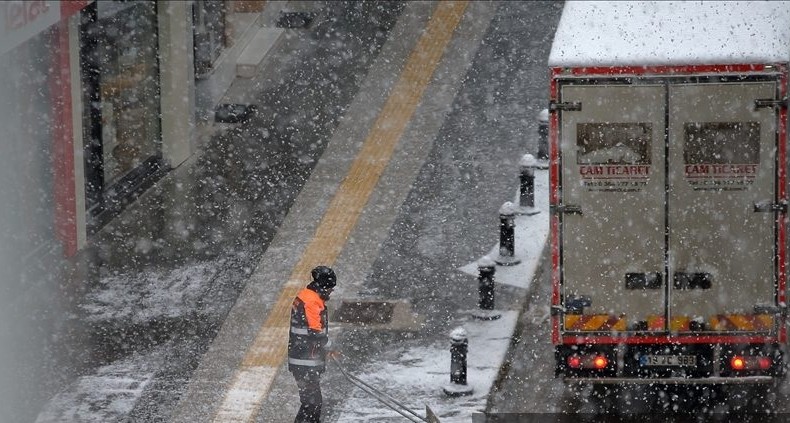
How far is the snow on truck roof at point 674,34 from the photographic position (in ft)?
43.6

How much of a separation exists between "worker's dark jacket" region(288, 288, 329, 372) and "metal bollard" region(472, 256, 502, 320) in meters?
3.37

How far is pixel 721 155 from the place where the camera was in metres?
13.4

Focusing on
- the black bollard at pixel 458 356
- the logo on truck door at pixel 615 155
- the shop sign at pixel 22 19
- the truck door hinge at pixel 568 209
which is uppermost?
the shop sign at pixel 22 19

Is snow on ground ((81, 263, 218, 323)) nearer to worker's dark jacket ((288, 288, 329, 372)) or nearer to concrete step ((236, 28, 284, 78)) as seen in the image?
worker's dark jacket ((288, 288, 329, 372))

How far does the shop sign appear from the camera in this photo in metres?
15.2

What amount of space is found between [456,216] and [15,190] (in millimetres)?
5312

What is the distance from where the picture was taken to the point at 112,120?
67.5 ft

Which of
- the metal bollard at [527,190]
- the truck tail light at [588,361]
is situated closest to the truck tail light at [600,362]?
the truck tail light at [588,361]

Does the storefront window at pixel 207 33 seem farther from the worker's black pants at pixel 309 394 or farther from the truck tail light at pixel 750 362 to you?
the truck tail light at pixel 750 362

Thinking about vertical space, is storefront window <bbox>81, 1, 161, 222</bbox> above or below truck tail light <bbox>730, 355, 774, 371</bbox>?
above

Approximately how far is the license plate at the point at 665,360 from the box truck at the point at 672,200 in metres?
0.01

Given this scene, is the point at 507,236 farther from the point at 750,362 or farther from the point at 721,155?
the point at 721,155

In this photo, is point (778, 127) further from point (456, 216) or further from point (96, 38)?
point (96, 38)

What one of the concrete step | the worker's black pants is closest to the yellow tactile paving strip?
the worker's black pants
